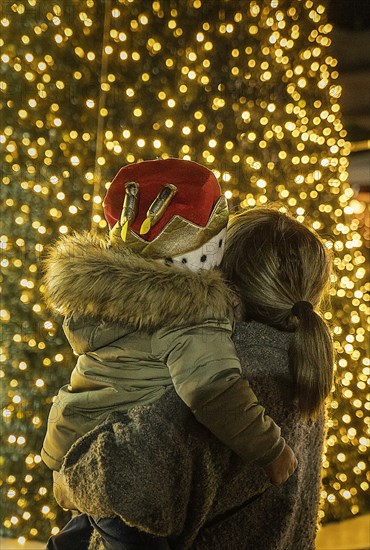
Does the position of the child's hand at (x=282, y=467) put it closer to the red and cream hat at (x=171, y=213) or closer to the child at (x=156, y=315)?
the child at (x=156, y=315)

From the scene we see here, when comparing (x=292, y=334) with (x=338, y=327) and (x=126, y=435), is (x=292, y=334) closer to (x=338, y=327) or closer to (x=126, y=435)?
(x=126, y=435)

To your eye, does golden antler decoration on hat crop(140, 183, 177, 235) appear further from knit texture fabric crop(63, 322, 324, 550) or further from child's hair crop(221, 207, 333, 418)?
knit texture fabric crop(63, 322, 324, 550)

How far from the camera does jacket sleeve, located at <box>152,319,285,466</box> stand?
1.47 m

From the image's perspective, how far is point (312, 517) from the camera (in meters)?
1.70

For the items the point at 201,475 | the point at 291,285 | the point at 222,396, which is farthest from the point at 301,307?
the point at 201,475

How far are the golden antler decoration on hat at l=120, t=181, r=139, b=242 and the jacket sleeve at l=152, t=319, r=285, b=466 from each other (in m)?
0.29

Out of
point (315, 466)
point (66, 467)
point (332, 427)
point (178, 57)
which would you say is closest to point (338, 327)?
point (332, 427)

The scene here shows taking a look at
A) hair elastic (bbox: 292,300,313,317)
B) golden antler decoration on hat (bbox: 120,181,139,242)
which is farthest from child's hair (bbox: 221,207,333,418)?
golden antler decoration on hat (bbox: 120,181,139,242)

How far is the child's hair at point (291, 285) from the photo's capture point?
5.22 ft

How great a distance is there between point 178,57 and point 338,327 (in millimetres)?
1602

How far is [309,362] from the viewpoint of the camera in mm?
1585

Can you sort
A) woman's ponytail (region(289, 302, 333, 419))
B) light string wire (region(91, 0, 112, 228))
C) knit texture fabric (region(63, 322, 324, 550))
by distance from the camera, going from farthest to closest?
light string wire (region(91, 0, 112, 228))
woman's ponytail (region(289, 302, 333, 419))
knit texture fabric (region(63, 322, 324, 550))

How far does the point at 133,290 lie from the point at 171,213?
0.63 ft

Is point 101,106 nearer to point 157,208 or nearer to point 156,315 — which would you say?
point 157,208
